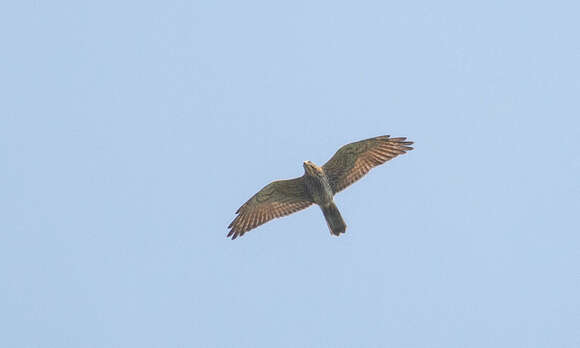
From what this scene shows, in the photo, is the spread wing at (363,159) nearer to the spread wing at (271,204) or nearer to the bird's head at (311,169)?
the bird's head at (311,169)

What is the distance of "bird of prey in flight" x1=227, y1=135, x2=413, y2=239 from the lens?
26.1 meters

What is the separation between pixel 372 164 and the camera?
26.6 meters

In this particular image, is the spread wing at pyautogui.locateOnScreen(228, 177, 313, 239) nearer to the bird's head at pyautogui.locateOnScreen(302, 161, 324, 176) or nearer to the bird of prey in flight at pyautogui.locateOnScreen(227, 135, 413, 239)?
the bird of prey in flight at pyautogui.locateOnScreen(227, 135, 413, 239)

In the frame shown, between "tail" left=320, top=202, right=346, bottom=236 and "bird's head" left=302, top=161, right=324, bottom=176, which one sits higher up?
"bird's head" left=302, top=161, right=324, bottom=176

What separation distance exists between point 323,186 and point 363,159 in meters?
1.40

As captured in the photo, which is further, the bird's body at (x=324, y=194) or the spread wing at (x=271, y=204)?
the spread wing at (x=271, y=204)

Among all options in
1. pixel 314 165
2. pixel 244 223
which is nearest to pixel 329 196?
pixel 314 165

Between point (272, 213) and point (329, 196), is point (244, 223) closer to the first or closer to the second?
point (272, 213)

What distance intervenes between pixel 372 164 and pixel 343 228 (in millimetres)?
1970

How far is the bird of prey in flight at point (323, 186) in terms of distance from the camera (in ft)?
85.7

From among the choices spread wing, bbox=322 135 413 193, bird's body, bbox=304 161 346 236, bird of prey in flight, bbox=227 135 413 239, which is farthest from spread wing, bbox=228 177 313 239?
spread wing, bbox=322 135 413 193

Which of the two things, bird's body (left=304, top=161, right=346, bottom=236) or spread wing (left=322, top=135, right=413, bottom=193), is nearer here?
bird's body (left=304, top=161, right=346, bottom=236)

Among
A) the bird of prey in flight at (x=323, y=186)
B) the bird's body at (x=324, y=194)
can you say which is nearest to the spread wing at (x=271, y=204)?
the bird of prey in flight at (x=323, y=186)

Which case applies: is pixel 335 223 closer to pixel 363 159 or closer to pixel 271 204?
pixel 363 159
